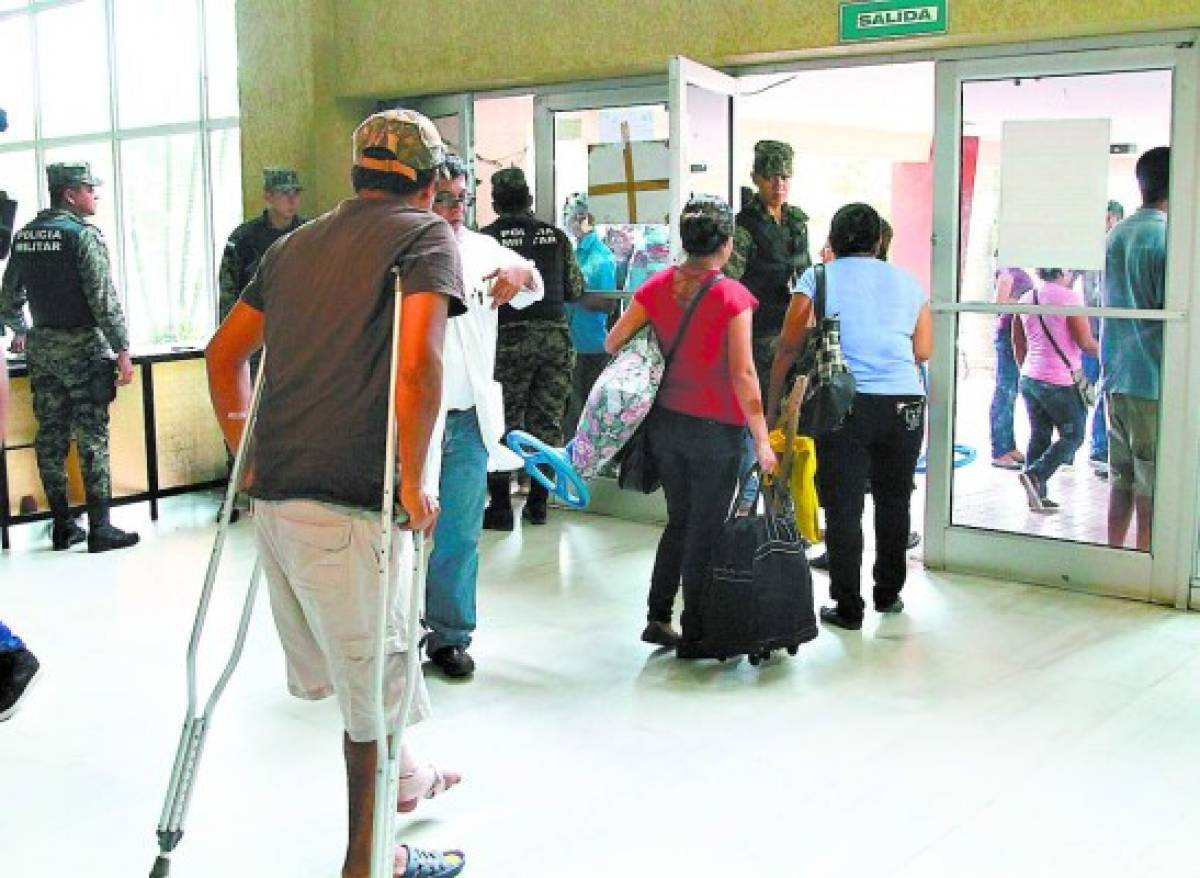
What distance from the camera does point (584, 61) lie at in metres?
6.45

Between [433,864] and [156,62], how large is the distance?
7.89 meters

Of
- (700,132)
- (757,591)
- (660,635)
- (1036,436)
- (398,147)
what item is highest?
(700,132)

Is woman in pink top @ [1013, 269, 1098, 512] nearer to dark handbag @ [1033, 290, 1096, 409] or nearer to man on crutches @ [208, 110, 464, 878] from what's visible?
dark handbag @ [1033, 290, 1096, 409]

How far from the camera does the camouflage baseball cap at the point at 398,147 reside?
2730 millimetres

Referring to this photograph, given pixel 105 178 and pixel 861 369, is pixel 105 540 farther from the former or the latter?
pixel 105 178

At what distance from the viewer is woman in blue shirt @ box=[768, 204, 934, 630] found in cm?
483

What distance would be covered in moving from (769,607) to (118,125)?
738cm

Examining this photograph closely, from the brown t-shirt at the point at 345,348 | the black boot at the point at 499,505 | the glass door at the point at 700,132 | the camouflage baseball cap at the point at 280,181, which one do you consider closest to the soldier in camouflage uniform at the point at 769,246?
the glass door at the point at 700,132

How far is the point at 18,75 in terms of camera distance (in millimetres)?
10977

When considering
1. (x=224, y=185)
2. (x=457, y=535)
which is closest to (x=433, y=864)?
(x=457, y=535)

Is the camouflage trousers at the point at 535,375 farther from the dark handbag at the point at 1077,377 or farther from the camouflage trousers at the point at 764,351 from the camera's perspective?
the dark handbag at the point at 1077,377

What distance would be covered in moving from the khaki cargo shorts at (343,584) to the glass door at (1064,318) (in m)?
3.49

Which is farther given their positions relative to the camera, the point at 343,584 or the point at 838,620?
the point at 838,620

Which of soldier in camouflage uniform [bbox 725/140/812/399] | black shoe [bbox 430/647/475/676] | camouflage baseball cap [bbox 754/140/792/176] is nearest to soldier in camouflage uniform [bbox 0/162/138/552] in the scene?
black shoe [bbox 430/647/475/676]
